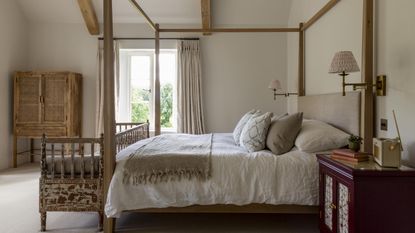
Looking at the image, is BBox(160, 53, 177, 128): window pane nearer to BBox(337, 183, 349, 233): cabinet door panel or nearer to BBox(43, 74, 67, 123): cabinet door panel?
BBox(43, 74, 67, 123): cabinet door panel

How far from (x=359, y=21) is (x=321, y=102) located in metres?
0.95

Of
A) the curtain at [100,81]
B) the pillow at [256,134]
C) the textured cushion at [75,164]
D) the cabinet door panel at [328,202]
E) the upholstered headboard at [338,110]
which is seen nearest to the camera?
the cabinet door panel at [328,202]

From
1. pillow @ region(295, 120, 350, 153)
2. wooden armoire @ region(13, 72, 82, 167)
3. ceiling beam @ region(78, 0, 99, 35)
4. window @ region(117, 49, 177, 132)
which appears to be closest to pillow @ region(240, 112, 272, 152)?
pillow @ region(295, 120, 350, 153)

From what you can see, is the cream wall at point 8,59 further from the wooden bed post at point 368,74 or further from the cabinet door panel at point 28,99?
the wooden bed post at point 368,74

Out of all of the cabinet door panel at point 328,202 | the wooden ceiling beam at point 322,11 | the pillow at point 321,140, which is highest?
the wooden ceiling beam at point 322,11

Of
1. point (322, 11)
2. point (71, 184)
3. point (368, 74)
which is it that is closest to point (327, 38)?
point (322, 11)

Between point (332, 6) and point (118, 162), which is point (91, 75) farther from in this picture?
point (332, 6)

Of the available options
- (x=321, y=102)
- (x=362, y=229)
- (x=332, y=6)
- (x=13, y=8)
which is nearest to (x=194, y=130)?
(x=321, y=102)

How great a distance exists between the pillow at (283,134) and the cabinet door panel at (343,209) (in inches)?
28.4

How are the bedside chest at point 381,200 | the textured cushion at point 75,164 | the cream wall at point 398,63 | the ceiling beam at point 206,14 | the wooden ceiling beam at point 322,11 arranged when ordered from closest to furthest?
the bedside chest at point 381,200
the cream wall at point 398,63
the textured cushion at point 75,164
the wooden ceiling beam at point 322,11
the ceiling beam at point 206,14

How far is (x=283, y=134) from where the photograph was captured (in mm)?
2891

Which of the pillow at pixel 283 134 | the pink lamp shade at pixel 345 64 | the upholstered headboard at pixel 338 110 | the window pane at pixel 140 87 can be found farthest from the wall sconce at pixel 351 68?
the window pane at pixel 140 87

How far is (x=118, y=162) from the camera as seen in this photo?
107 inches

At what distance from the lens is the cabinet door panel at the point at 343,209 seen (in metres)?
2.05
